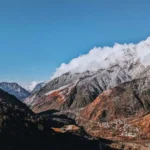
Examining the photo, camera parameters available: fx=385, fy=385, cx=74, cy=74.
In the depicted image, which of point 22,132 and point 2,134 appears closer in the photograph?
point 2,134

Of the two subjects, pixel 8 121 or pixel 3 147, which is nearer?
pixel 3 147

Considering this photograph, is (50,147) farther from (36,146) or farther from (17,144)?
(17,144)

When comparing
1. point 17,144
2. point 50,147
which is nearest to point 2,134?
point 17,144

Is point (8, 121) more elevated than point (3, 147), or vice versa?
point (8, 121)

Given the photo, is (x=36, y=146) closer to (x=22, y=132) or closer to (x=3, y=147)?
(x=22, y=132)

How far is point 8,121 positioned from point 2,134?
14.8 meters

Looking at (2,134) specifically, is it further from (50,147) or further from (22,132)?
(50,147)

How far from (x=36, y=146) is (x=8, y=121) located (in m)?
19.5

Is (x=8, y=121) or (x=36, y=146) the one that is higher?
(x=8, y=121)

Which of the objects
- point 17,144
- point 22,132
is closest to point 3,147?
point 17,144

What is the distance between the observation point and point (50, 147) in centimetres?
19988

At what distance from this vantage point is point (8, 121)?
196125 mm

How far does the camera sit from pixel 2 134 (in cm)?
18200

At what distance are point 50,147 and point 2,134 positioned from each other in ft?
97.0
